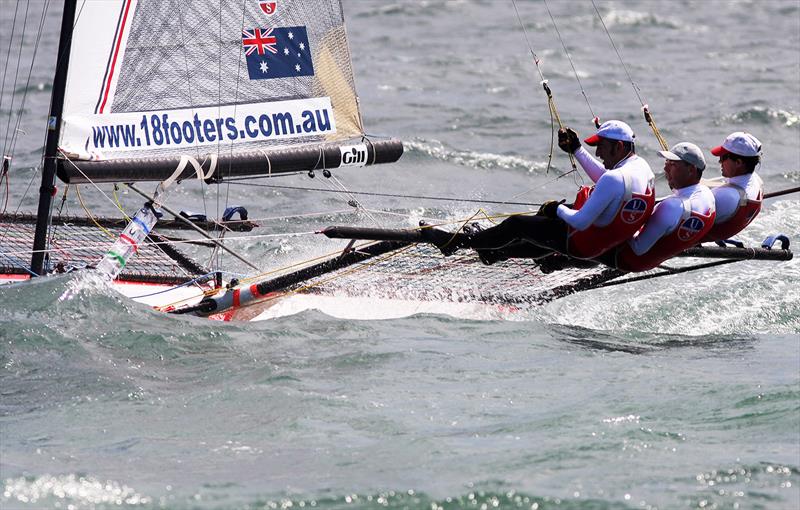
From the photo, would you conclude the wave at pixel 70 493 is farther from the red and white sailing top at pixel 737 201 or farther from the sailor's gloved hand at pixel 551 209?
the red and white sailing top at pixel 737 201

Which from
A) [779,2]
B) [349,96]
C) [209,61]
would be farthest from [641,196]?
[779,2]

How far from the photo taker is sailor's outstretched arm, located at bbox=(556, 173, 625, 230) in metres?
6.00

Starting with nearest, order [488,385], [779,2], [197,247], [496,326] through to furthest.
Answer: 1. [488,385]
2. [496,326]
3. [197,247]
4. [779,2]

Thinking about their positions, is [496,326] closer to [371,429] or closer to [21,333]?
[371,429]

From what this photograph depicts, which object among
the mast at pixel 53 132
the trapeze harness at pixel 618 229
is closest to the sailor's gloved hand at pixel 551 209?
the trapeze harness at pixel 618 229

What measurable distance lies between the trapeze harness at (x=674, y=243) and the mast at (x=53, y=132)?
284 cm

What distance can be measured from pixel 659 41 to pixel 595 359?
48.8 ft

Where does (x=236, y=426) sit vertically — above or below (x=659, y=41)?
above

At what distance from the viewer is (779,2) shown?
954 inches

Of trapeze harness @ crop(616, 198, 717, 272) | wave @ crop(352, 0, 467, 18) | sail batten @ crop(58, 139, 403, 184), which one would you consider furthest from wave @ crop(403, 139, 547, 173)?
wave @ crop(352, 0, 467, 18)

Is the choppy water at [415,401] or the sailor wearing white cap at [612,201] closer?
the choppy water at [415,401]

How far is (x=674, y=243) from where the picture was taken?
6.20 meters

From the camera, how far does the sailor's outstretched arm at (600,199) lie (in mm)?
5996

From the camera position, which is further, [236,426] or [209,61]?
[209,61]
